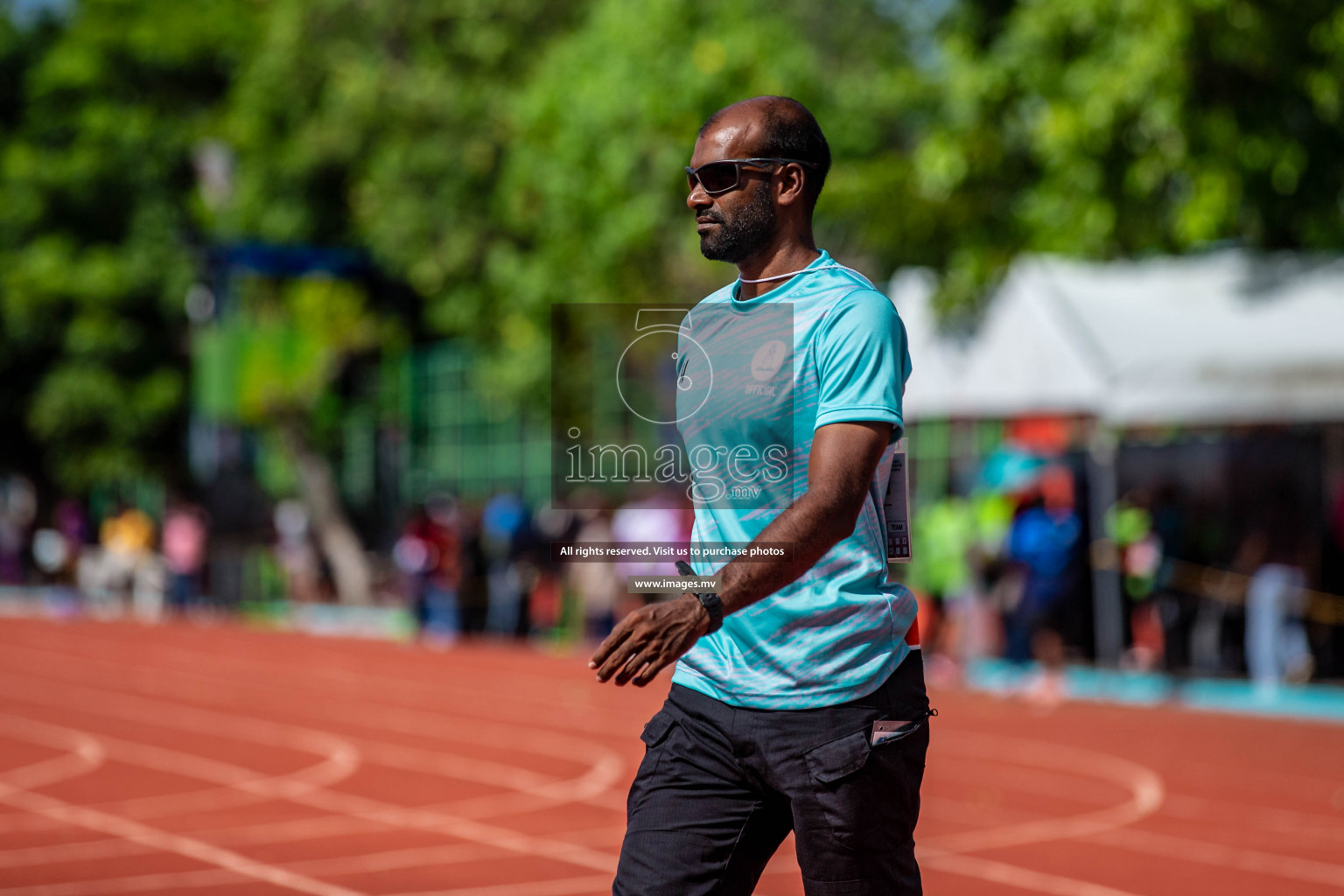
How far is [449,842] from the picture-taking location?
8.20 meters

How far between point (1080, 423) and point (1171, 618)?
6.92ft

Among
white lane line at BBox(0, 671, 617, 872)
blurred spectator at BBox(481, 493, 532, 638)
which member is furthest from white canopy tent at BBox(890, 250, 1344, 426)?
blurred spectator at BBox(481, 493, 532, 638)

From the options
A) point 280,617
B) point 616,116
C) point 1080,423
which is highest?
point 616,116

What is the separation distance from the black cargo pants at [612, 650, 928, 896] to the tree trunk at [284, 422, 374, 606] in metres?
24.7

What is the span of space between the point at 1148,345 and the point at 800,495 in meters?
11.0

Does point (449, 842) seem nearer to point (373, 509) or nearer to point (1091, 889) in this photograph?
point (1091, 889)

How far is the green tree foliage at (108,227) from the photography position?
35.3 metres

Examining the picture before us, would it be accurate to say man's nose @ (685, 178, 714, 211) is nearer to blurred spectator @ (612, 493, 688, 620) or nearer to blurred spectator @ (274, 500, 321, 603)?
blurred spectator @ (612, 493, 688, 620)

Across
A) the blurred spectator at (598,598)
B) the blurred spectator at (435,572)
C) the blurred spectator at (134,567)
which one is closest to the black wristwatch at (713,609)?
the blurred spectator at (598,598)

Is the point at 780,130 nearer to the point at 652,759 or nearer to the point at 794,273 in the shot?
the point at 794,273

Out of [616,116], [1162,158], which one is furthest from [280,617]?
[1162,158]

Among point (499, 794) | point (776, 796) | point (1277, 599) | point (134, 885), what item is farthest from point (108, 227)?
point (776, 796)

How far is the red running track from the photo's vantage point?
749 centimetres

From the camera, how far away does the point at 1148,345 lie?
13.4 metres
